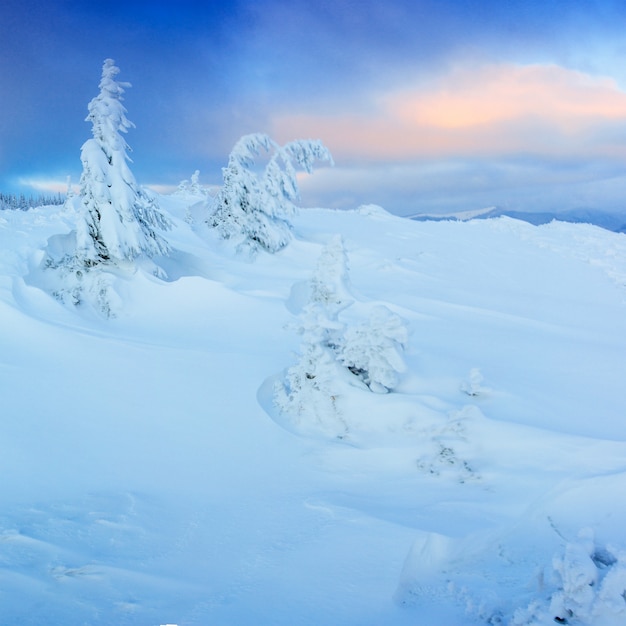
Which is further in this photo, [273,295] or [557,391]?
[273,295]

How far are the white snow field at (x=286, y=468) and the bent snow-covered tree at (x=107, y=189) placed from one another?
3.06 ft

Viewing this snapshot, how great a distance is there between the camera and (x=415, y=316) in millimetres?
13328

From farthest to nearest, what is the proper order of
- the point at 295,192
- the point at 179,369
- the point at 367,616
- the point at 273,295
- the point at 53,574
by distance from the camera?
the point at 295,192
the point at 273,295
the point at 179,369
the point at 53,574
the point at 367,616

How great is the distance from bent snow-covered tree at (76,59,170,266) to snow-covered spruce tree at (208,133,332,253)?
251 inches

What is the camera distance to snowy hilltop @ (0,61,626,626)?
Result: 3854 millimetres

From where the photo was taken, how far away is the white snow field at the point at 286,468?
377cm

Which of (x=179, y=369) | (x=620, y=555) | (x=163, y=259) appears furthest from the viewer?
(x=163, y=259)

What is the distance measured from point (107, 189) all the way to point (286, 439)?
34.0ft

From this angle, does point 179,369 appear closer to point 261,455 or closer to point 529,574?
point 261,455

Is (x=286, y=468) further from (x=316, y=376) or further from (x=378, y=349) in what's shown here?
(x=378, y=349)

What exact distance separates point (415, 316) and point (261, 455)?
760 centimetres

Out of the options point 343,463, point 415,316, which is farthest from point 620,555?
point 415,316

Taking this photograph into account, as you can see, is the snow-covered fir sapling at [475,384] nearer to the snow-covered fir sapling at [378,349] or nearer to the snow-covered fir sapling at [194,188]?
the snow-covered fir sapling at [378,349]

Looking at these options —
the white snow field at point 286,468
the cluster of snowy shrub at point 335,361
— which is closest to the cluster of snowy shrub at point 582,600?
the white snow field at point 286,468
